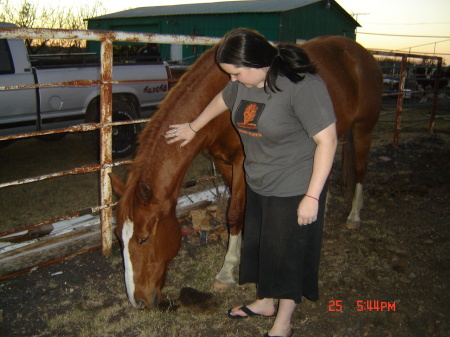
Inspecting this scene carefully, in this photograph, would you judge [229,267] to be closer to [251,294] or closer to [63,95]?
[251,294]

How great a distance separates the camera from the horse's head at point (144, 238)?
2.16 metres

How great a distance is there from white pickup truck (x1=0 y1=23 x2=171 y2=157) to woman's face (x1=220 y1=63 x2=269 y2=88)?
3449 millimetres

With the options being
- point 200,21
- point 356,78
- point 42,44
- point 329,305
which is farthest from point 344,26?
point 329,305

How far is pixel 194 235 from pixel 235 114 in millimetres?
2025

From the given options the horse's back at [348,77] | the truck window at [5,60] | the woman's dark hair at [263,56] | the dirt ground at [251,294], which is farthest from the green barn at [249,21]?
the woman's dark hair at [263,56]

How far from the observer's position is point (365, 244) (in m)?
3.55

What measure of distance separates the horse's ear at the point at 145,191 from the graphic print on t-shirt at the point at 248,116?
64 centimetres

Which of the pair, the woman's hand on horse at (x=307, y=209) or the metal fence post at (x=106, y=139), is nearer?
the woman's hand on horse at (x=307, y=209)

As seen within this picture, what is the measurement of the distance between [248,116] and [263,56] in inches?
12.2

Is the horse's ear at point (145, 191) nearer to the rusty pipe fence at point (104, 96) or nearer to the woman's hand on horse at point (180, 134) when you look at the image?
the woman's hand on horse at point (180, 134)

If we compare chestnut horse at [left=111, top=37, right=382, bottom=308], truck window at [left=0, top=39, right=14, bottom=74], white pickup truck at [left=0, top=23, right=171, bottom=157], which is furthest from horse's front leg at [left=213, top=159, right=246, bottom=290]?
truck window at [left=0, top=39, right=14, bottom=74]

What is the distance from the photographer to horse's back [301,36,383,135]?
340 centimetres

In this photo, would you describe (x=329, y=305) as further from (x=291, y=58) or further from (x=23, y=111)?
(x=23, y=111)

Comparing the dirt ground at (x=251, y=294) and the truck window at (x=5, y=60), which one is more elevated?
the truck window at (x=5, y=60)
